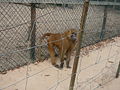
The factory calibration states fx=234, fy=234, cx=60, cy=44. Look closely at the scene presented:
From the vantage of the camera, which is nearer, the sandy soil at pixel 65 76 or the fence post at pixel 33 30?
the sandy soil at pixel 65 76

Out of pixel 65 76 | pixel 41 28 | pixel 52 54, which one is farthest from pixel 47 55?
pixel 41 28

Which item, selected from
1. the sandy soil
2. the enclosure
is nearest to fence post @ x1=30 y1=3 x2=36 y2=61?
the enclosure

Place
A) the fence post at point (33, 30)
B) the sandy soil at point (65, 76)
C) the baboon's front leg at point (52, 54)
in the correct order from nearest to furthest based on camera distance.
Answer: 1. the sandy soil at point (65, 76)
2. the fence post at point (33, 30)
3. the baboon's front leg at point (52, 54)

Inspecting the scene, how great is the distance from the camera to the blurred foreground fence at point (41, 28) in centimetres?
401

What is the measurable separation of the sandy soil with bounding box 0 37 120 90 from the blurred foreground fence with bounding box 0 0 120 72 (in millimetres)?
280

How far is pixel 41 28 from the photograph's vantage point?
559cm

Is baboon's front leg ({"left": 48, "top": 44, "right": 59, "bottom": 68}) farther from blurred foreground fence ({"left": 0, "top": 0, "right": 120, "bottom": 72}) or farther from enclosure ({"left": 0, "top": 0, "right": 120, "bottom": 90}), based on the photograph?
blurred foreground fence ({"left": 0, "top": 0, "right": 120, "bottom": 72})

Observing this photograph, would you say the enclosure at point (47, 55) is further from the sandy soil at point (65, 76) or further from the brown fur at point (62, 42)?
the brown fur at point (62, 42)

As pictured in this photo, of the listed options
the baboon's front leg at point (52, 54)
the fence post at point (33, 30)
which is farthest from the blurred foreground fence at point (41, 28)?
the baboon's front leg at point (52, 54)

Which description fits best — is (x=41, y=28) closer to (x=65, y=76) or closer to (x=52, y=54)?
(x=52, y=54)

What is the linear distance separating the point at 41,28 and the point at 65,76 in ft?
6.76

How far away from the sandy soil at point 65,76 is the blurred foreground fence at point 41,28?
280 millimetres

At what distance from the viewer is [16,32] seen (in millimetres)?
5238

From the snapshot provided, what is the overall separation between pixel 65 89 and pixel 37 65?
878 millimetres
